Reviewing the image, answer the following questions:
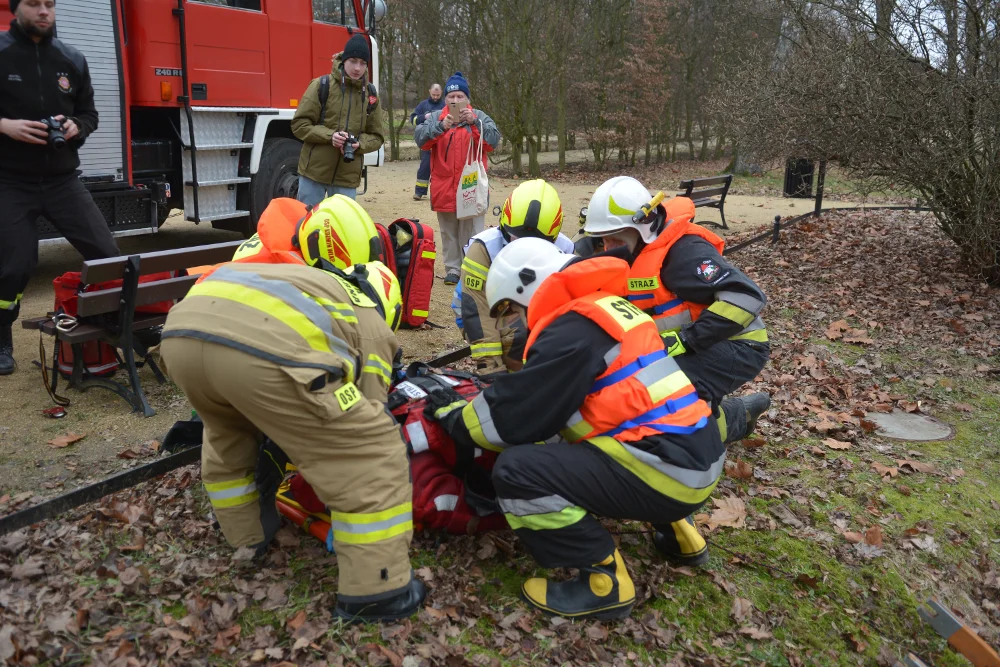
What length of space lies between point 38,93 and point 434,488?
3.73 meters

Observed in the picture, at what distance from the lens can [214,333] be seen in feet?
8.87

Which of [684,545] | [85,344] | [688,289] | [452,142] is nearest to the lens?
[684,545]

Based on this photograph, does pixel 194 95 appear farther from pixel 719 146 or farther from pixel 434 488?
pixel 719 146

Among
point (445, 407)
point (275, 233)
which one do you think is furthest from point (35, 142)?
point (445, 407)

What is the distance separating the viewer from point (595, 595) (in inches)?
128

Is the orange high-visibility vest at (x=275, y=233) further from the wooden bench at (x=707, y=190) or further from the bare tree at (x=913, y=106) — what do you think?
the wooden bench at (x=707, y=190)

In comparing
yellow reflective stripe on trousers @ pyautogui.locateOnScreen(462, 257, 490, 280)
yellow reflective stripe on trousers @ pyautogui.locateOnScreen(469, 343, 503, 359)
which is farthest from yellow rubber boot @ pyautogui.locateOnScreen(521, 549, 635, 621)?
yellow reflective stripe on trousers @ pyautogui.locateOnScreen(462, 257, 490, 280)

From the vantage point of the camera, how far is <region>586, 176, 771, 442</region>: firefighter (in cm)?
422

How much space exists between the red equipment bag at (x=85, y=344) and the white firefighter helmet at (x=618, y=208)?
288 cm

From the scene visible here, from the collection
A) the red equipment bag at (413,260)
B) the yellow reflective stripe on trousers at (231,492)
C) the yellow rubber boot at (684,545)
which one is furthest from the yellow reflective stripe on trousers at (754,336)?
the red equipment bag at (413,260)

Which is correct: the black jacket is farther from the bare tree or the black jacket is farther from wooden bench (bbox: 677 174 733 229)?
wooden bench (bbox: 677 174 733 229)

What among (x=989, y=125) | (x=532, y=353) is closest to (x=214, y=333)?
(x=532, y=353)

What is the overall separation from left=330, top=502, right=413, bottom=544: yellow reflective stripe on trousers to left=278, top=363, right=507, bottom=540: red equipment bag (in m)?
0.54

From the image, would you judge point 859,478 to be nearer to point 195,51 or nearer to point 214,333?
point 214,333
